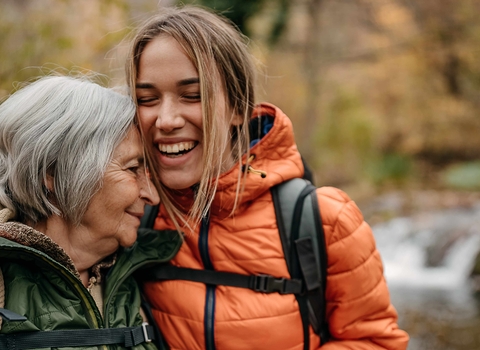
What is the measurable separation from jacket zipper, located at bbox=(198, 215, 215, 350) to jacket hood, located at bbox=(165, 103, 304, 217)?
80mm

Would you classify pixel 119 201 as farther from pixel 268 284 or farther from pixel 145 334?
pixel 268 284

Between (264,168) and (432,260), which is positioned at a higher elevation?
(264,168)

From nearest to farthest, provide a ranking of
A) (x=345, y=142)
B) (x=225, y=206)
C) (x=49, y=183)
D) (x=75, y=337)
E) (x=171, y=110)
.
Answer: (x=75, y=337), (x=49, y=183), (x=171, y=110), (x=225, y=206), (x=345, y=142)

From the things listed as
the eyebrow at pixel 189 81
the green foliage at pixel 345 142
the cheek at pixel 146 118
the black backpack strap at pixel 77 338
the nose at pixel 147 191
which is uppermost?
the eyebrow at pixel 189 81

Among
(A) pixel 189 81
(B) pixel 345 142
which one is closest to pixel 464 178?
(B) pixel 345 142

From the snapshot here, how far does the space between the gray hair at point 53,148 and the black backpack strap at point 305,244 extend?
68 cm

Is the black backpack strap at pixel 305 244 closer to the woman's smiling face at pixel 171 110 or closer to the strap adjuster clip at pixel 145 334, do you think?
the woman's smiling face at pixel 171 110

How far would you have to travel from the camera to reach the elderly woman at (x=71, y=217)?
5.39 feet

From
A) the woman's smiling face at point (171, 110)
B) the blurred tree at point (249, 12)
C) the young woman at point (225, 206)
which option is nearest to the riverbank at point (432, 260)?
the blurred tree at point (249, 12)

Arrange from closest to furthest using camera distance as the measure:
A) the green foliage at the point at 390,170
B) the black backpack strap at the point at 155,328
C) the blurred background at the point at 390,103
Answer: the black backpack strap at the point at 155,328
the blurred background at the point at 390,103
the green foliage at the point at 390,170

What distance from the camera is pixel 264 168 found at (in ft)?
6.80

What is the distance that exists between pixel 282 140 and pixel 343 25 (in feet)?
53.2

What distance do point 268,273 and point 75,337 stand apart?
0.71m

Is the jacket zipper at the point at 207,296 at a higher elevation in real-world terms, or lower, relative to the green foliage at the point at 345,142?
higher
